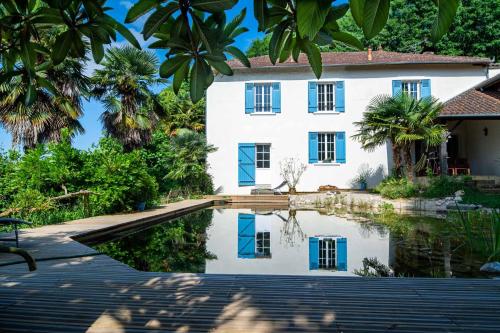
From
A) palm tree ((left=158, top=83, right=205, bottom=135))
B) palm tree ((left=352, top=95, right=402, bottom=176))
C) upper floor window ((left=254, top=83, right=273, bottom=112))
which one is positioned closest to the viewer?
palm tree ((left=352, top=95, right=402, bottom=176))

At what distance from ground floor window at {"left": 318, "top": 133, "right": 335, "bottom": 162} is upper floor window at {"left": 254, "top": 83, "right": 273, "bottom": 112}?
A: 269 cm

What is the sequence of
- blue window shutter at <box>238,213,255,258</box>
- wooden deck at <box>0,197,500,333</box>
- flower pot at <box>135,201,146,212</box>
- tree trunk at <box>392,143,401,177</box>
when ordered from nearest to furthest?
wooden deck at <box>0,197,500,333</box>
blue window shutter at <box>238,213,255,258</box>
flower pot at <box>135,201,146,212</box>
tree trunk at <box>392,143,401,177</box>

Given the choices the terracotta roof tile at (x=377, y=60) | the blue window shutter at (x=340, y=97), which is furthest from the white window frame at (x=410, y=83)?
the blue window shutter at (x=340, y=97)

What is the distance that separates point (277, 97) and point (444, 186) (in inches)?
301

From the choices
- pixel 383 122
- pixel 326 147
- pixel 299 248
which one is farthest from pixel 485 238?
pixel 326 147

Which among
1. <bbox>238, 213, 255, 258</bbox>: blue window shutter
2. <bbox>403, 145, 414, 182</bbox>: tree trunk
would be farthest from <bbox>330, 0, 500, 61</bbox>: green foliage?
<bbox>238, 213, 255, 258</bbox>: blue window shutter

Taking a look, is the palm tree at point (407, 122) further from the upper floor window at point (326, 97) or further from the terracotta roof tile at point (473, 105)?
the upper floor window at point (326, 97)

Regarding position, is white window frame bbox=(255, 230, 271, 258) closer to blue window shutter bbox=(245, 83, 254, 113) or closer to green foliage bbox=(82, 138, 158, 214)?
green foliage bbox=(82, 138, 158, 214)

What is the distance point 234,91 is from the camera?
15750 mm

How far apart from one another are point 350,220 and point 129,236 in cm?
514

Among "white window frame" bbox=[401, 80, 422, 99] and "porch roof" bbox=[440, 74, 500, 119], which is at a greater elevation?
"white window frame" bbox=[401, 80, 422, 99]

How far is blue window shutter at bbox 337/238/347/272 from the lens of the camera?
4.62 meters

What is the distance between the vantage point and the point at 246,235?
7047mm

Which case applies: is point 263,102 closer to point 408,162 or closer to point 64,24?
point 408,162
